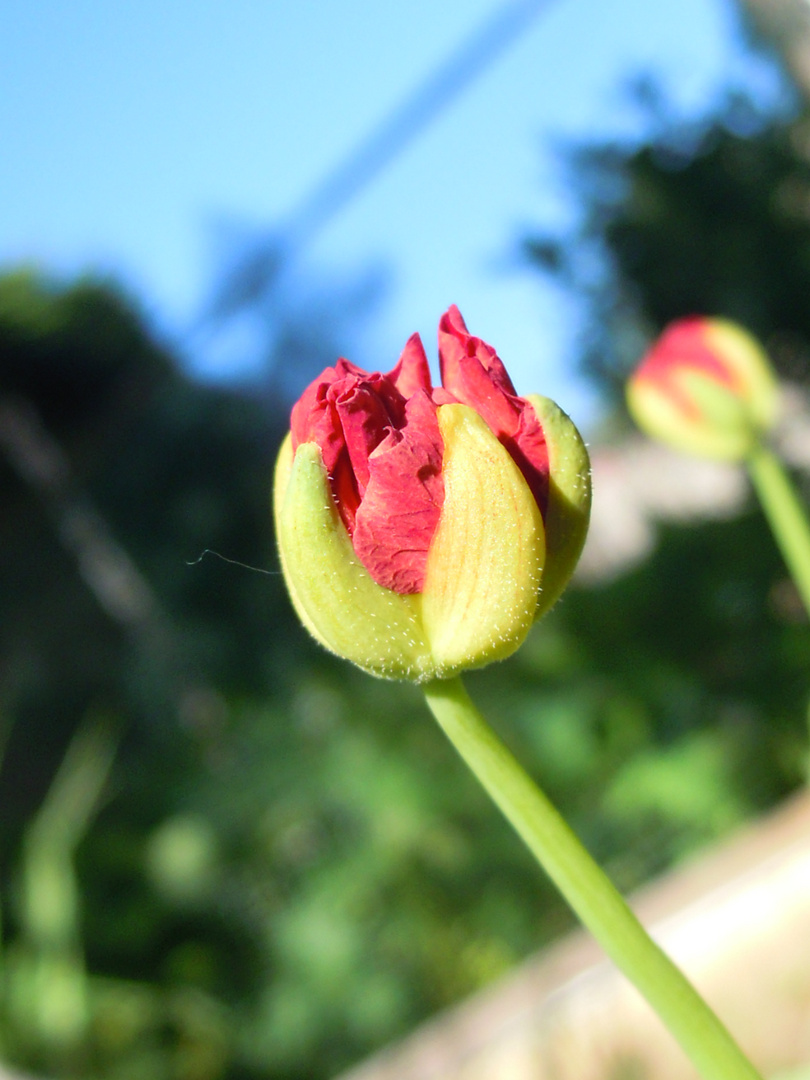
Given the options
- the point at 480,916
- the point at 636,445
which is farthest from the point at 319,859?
the point at 636,445

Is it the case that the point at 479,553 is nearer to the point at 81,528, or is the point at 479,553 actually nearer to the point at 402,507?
the point at 402,507

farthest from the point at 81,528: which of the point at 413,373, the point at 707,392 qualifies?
the point at 413,373

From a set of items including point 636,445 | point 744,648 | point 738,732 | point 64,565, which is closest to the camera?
point 738,732

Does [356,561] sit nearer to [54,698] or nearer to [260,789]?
[260,789]

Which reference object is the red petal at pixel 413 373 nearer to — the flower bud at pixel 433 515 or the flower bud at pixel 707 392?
the flower bud at pixel 433 515

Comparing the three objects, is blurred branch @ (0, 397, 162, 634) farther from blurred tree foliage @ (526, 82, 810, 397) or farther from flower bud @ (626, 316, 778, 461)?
flower bud @ (626, 316, 778, 461)

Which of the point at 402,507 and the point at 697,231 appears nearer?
the point at 402,507
